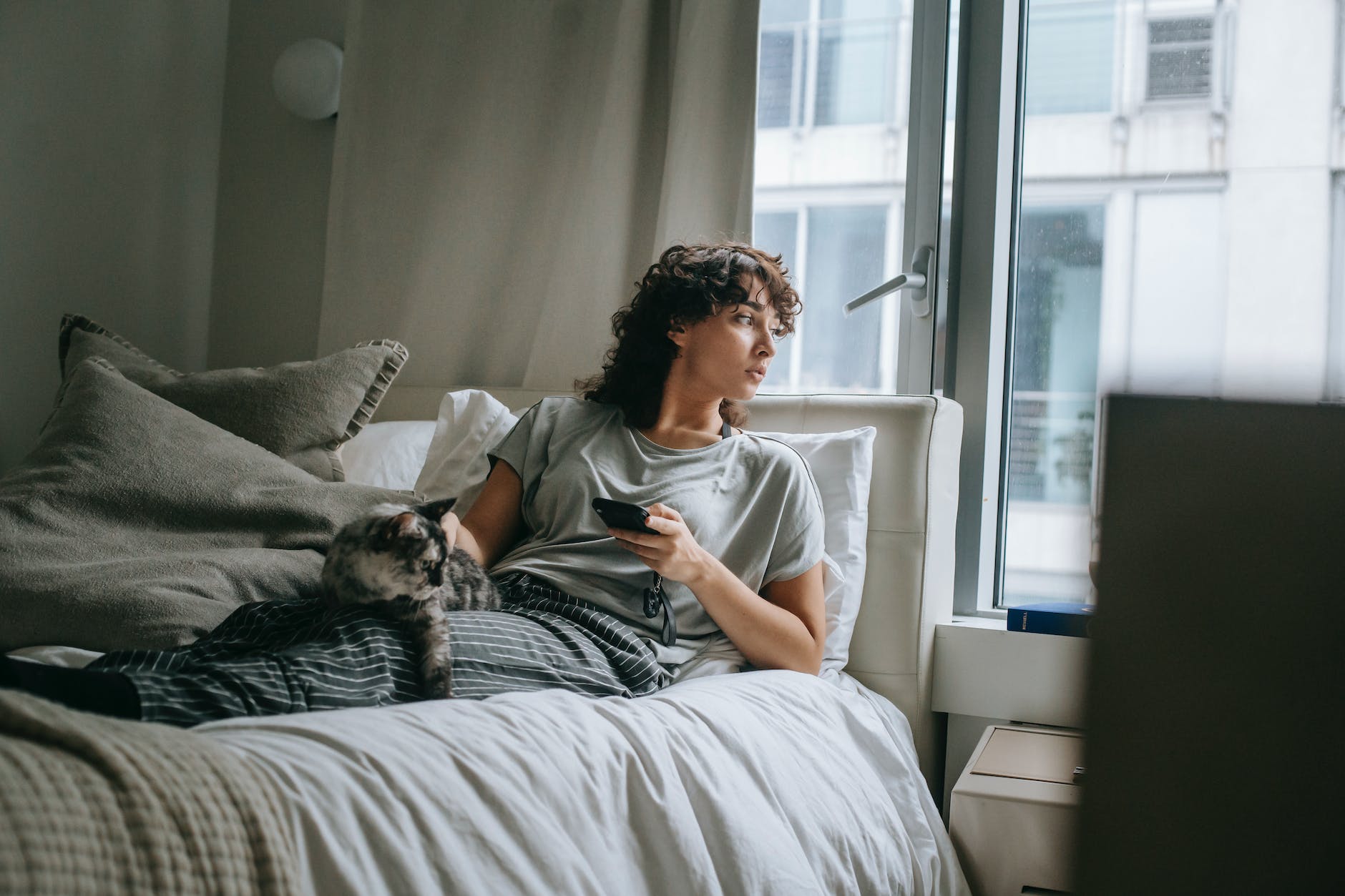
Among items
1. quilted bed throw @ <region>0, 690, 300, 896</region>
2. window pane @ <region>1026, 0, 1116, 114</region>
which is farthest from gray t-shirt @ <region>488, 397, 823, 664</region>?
window pane @ <region>1026, 0, 1116, 114</region>

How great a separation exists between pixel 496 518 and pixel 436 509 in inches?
15.6

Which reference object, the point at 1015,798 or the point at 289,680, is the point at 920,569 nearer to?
the point at 1015,798

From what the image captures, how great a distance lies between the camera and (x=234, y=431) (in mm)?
1719

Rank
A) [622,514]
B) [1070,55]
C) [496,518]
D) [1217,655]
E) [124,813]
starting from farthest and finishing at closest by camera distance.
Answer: [1070,55], [496,518], [622,514], [124,813], [1217,655]

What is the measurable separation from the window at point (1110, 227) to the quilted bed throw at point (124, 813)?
1.57 m

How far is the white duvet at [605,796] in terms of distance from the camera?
75 cm

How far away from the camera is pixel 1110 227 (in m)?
1.94

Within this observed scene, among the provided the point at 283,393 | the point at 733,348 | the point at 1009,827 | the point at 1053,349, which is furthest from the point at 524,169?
the point at 1009,827

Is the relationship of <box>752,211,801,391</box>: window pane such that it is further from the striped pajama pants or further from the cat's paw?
the cat's paw

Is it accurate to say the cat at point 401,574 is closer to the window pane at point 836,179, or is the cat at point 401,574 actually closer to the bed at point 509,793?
the bed at point 509,793

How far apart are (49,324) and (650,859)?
242 centimetres

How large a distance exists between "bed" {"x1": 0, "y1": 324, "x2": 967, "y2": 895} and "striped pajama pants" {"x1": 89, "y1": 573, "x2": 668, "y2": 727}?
0.09 meters

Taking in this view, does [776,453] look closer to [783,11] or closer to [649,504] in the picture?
[649,504]

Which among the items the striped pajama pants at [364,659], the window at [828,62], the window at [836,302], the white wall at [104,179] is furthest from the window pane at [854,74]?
the white wall at [104,179]
